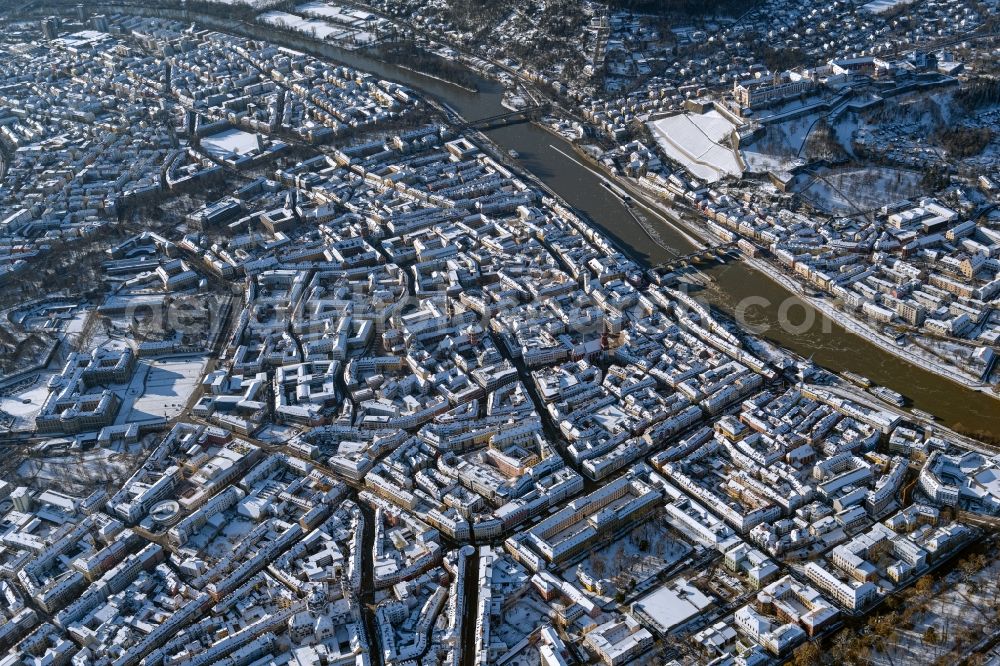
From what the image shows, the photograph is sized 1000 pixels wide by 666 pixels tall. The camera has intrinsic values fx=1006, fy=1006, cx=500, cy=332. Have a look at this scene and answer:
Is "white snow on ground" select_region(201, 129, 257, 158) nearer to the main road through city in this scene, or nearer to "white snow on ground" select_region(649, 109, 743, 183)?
the main road through city

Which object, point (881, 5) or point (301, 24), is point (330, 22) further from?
point (881, 5)

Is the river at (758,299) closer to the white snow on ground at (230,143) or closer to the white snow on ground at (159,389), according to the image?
the white snow on ground at (230,143)

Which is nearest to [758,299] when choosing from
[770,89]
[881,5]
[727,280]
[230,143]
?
[727,280]

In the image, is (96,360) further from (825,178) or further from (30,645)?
(825,178)

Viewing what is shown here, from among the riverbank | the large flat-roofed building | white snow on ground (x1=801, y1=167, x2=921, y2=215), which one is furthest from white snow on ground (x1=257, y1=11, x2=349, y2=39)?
white snow on ground (x1=801, y1=167, x2=921, y2=215)

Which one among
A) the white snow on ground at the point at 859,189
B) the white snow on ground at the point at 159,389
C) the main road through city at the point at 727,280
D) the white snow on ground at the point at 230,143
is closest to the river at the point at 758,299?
the main road through city at the point at 727,280

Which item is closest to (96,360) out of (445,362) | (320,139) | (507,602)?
(445,362)
